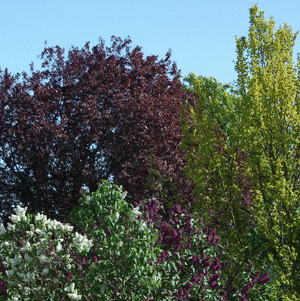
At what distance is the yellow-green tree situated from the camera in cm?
834

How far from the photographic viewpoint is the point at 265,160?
841 centimetres

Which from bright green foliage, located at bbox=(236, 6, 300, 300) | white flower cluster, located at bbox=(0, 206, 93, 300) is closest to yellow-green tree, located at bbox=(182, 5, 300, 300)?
bright green foliage, located at bbox=(236, 6, 300, 300)

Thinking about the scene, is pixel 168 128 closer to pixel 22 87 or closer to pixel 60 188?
pixel 60 188

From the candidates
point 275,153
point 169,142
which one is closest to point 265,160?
point 275,153

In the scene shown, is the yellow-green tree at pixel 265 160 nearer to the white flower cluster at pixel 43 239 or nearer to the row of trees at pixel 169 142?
the row of trees at pixel 169 142

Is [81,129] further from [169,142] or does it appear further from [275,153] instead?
[275,153]

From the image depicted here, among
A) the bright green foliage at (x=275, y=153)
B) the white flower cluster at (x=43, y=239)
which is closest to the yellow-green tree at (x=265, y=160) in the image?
the bright green foliage at (x=275, y=153)

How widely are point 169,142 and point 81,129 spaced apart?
2.70 meters

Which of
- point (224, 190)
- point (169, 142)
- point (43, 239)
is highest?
point (169, 142)

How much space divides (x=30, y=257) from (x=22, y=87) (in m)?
8.91

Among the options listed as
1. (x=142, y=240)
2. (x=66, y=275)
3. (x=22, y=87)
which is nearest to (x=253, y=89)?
(x=142, y=240)

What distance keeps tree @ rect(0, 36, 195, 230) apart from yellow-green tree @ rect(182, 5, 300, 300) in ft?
12.3

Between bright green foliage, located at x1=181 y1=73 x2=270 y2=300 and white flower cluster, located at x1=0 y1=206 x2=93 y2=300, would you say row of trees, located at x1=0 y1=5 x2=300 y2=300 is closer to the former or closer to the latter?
bright green foliage, located at x1=181 y1=73 x2=270 y2=300

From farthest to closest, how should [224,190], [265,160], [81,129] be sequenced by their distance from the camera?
[81,129] → [224,190] → [265,160]
